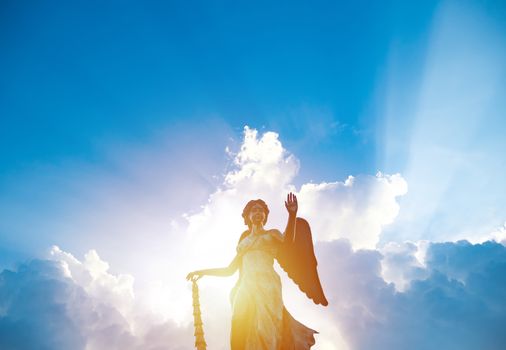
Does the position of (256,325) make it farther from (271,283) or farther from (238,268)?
(238,268)

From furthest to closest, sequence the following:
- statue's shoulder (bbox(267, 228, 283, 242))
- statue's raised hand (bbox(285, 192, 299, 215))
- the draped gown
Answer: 1. statue's shoulder (bbox(267, 228, 283, 242))
2. statue's raised hand (bbox(285, 192, 299, 215))
3. the draped gown

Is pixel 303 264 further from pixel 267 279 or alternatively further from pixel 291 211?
pixel 291 211

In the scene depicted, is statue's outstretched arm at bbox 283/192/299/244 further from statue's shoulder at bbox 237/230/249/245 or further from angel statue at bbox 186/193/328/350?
statue's shoulder at bbox 237/230/249/245

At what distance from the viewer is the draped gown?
305 inches

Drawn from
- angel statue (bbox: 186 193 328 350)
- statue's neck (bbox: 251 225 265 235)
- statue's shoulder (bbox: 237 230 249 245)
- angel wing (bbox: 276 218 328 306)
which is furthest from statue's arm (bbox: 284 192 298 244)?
statue's shoulder (bbox: 237 230 249 245)

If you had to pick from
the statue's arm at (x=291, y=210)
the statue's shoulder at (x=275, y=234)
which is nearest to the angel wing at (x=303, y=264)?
the statue's shoulder at (x=275, y=234)

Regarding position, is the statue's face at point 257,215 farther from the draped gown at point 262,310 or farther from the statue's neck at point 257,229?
the draped gown at point 262,310

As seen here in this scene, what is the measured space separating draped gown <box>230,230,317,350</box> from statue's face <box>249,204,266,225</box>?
63 cm

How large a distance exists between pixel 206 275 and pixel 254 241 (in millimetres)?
1481

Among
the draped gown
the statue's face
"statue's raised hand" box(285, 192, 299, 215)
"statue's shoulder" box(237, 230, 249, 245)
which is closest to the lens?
the draped gown

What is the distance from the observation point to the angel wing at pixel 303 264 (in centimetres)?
910

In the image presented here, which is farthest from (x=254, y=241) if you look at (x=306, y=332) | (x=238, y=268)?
(x=306, y=332)

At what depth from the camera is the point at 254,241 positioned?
29.6ft

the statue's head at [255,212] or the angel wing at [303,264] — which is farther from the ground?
the statue's head at [255,212]
